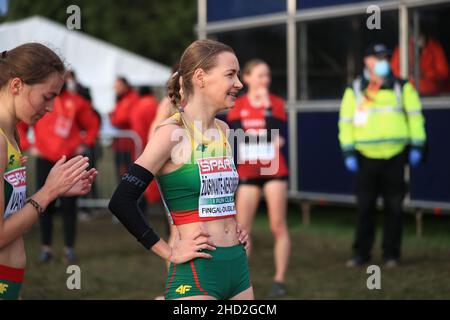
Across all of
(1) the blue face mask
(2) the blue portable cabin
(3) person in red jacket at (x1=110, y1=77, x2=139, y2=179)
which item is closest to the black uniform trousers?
(1) the blue face mask

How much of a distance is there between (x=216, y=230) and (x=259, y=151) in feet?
14.4

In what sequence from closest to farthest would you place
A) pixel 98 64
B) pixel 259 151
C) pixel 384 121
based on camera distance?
pixel 259 151
pixel 384 121
pixel 98 64

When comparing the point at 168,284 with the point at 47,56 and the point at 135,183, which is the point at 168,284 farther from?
the point at 47,56

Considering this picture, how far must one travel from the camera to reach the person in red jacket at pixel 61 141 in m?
10.3

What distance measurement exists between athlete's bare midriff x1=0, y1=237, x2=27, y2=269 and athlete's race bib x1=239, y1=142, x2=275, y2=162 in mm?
4321

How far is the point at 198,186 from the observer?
12.9 feet

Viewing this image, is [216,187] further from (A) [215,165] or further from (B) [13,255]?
(B) [13,255]

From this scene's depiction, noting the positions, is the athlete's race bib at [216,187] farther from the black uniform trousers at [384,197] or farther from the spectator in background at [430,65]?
the spectator in background at [430,65]

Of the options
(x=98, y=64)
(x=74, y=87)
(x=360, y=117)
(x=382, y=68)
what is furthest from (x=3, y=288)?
(x=98, y=64)

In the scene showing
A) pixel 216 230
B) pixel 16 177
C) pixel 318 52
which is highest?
pixel 318 52

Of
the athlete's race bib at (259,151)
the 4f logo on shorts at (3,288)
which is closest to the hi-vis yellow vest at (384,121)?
the athlete's race bib at (259,151)

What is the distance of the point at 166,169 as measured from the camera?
3.93 m

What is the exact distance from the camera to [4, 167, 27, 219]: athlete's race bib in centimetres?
375

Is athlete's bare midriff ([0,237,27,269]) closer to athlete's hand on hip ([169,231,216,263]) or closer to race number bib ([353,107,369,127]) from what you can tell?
athlete's hand on hip ([169,231,216,263])
